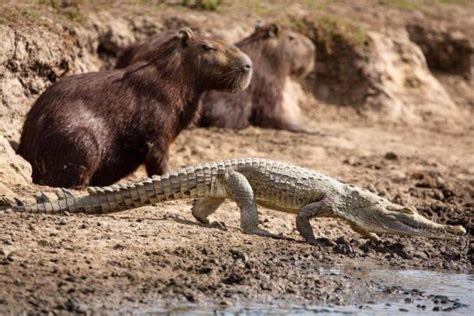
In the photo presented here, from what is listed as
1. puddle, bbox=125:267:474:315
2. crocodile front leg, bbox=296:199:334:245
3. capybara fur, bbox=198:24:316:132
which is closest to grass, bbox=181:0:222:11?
capybara fur, bbox=198:24:316:132

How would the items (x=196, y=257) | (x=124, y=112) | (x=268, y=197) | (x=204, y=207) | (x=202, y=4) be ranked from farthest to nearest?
(x=202, y=4), (x=124, y=112), (x=204, y=207), (x=268, y=197), (x=196, y=257)

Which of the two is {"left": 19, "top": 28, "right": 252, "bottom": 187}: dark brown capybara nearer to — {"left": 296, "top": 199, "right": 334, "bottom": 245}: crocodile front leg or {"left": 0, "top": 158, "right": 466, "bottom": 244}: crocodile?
{"left": 0, "top": 158, "right": 466, "bottom": 244}: crocodile

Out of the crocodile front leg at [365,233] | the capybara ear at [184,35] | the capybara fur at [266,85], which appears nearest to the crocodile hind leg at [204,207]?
the crocodile front leg at [365,233]

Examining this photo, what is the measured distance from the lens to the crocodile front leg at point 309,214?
9469 millimetres

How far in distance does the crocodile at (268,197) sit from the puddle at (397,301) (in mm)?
602

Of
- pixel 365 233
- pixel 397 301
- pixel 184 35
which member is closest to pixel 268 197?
pixel 365 233

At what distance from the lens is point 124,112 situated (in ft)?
37.4

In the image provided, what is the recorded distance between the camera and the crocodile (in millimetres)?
9266

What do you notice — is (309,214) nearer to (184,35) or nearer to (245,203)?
(245,203)

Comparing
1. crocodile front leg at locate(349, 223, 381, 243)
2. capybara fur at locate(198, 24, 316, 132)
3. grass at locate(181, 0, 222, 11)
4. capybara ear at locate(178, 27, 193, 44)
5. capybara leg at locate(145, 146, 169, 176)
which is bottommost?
capybara fur at locate(198, 24, 316, 132)

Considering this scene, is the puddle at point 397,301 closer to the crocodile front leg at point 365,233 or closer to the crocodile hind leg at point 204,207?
the crocodile front leg at point 365,233

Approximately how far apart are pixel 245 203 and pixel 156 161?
2165mm

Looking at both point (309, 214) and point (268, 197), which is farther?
point (268, 197)

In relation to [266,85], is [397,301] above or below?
above
